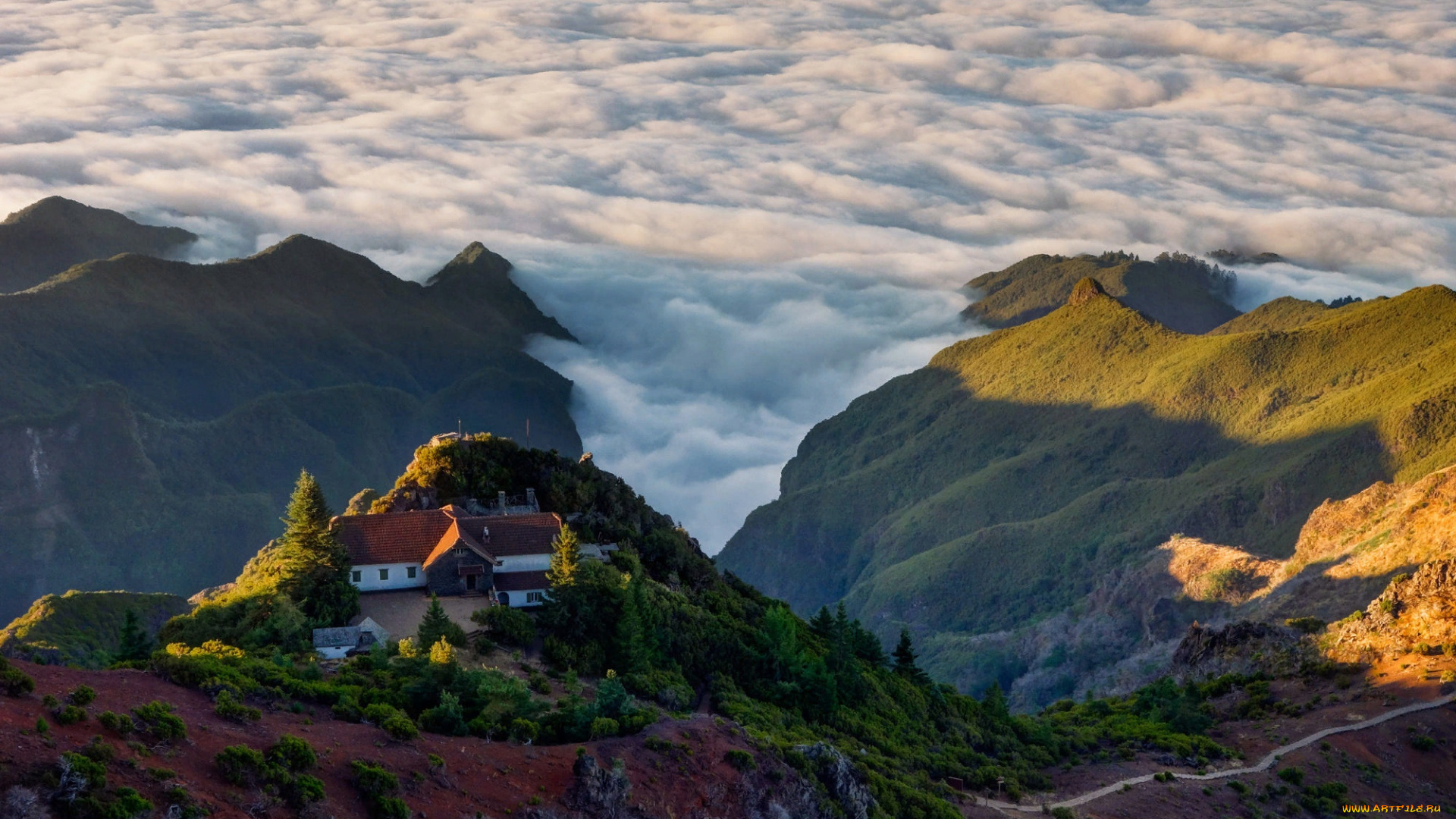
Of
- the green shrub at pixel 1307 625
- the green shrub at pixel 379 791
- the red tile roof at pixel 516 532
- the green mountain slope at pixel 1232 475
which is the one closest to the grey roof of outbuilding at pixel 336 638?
the red tile roof at pixel 516 532

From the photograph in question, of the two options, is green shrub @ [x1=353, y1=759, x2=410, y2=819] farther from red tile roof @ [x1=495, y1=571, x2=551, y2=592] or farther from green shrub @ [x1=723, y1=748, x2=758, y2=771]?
red tile roof @ [x1=495, y1=571, x2=551, y2=592]

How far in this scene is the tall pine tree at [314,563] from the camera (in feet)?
206

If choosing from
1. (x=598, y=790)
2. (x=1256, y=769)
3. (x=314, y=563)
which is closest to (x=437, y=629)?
(x=314, y=563)

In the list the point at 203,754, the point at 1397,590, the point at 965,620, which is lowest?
the point at 965,620

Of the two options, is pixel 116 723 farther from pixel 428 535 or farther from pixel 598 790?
pixel 428 535

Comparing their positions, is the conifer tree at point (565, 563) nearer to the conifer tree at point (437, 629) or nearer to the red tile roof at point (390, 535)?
the conifer tree at point (437, 629)

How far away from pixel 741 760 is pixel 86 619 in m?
89.1

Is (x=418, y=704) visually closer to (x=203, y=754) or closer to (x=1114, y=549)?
(x=203, y=754)

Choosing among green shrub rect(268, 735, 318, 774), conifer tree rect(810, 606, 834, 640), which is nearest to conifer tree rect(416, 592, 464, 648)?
green shrub rect(268, 735, 318, 774)

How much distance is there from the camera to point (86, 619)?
121 meters

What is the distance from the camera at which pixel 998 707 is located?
87750 mm

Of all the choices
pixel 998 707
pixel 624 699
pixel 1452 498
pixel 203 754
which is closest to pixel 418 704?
pixel 624 699

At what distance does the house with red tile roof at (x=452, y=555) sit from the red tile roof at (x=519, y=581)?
1.3 inches

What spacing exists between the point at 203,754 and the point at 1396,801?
58423mm
